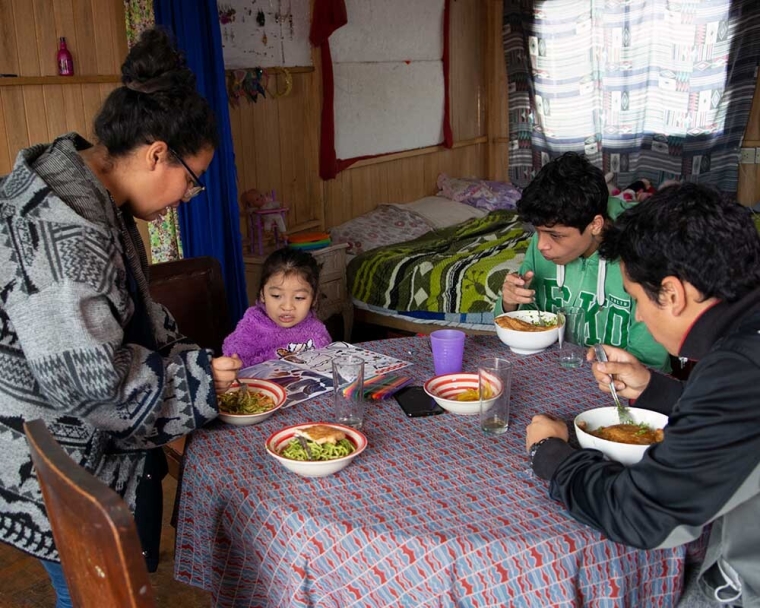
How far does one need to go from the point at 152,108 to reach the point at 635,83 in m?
4.91

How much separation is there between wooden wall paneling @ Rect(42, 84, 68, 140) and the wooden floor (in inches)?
62.4

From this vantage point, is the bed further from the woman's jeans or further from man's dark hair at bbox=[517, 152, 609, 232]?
the woman's jeans

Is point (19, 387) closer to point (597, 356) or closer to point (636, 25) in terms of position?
point (597, 356)

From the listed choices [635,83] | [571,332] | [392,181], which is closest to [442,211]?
[392,181]

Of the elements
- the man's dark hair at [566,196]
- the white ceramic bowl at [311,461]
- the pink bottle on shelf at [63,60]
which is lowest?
the white ceramic bowl at [311,461]

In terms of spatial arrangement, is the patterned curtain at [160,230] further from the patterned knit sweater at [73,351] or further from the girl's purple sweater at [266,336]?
the patterned knit sweater at [73,351]

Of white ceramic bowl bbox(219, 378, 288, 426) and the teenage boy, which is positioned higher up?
A: the teenage boy

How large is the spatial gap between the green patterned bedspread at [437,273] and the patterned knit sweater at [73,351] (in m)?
2.65

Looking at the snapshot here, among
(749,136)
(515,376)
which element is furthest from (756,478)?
(749,136)

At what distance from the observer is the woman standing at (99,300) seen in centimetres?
133

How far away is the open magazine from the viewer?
73.9 inches

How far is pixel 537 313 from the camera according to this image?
7.32 ft

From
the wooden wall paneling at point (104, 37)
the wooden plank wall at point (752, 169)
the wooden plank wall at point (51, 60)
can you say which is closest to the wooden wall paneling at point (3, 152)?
the wooden plank wall at point (51, 60)

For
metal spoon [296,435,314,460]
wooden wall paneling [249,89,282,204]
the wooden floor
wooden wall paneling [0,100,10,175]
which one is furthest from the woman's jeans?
wooden wall paneling [249,89,282,204]
